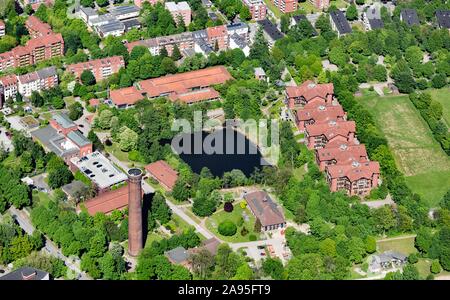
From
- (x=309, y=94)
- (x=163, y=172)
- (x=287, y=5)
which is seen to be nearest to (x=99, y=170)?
(x=163, y=172)

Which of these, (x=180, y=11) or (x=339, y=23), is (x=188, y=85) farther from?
(x=339, y=23)

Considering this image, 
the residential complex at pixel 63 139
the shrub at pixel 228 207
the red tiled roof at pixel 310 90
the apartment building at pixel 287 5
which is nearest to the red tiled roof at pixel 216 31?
the apartment building at pixel 287 5

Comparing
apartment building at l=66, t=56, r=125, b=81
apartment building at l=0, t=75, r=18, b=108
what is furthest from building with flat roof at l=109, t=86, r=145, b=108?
apartment building at l=0, t=75, r=18, b=108

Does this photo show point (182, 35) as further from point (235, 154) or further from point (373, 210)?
point (373, 210)

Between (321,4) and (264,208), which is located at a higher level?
(264,208)

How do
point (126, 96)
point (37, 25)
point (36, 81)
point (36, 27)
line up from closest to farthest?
point (126, 96)
point (36, 81)
point (36, 27)
point (37, 25)

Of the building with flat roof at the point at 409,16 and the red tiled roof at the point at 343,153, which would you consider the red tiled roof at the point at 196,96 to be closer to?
the red tiled roof at the point at 343,153

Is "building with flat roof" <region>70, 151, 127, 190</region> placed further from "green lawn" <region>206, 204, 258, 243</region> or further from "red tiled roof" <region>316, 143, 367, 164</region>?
"red tiled roof" <region>316, 143, 367, 164</region>
